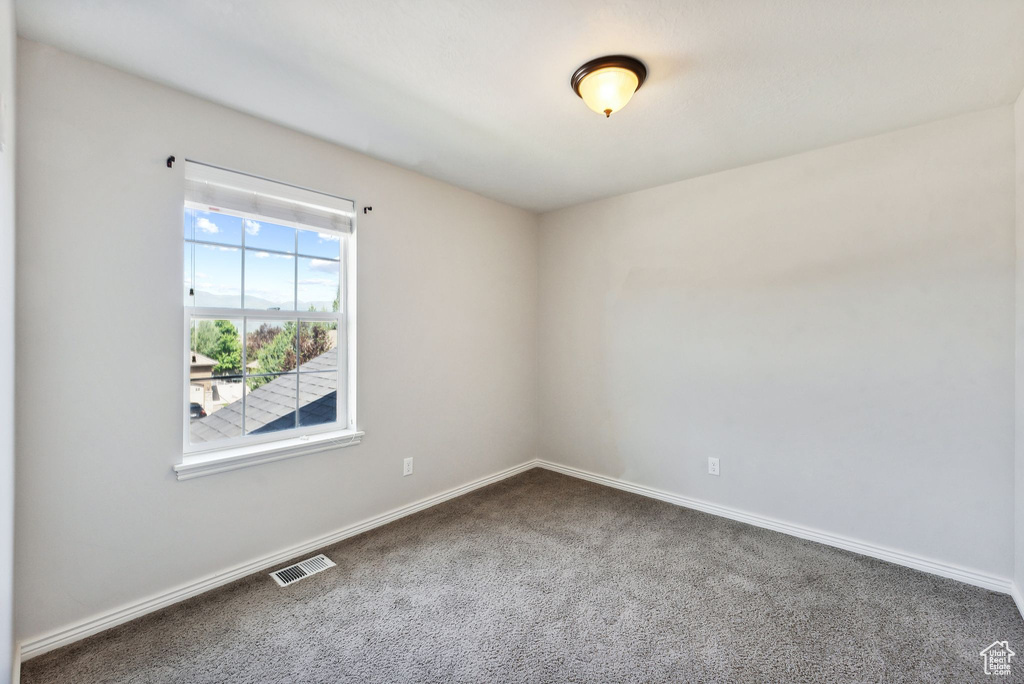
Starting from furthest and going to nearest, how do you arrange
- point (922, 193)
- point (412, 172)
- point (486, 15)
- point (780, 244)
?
point (412, 172) < point (780, 244) < point (922, 193) < point (486, 15)

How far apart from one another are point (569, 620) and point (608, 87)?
7.86 ft

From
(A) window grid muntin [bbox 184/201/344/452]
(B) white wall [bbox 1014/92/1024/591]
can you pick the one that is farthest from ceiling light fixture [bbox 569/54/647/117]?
(B) white wall [bbox 1014/92/1024/591]

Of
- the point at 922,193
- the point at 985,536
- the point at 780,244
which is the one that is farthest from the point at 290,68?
the point at 985,536

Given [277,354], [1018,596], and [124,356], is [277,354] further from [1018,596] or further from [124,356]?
[1018,596]

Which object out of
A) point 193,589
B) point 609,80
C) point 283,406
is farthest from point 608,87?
point 193,589

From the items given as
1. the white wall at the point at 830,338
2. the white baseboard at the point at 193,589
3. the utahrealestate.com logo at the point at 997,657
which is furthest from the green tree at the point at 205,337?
the utahrealestate.com logo at the point at 997,657

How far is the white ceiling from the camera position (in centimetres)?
164

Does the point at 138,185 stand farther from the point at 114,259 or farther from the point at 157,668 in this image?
the point at 157,668

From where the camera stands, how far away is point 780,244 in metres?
2.94

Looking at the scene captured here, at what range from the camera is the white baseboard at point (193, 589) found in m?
1.82

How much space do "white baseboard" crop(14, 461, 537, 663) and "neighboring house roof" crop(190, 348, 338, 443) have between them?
0.70m

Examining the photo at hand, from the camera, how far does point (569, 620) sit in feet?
6.69

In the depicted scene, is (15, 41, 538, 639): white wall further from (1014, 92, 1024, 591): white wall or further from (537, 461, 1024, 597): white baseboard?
(1014, 92, 1024, 591): white wall

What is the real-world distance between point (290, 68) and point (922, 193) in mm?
3315
